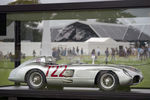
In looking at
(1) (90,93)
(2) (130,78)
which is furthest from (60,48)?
(2) (130,78)

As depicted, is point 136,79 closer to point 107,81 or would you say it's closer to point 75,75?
point 107,81

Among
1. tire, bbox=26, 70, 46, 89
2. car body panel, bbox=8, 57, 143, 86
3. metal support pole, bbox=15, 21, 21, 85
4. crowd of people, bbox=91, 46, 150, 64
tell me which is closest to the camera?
car body panel, bbox=8, 57, 143, 86

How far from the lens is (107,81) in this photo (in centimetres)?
602

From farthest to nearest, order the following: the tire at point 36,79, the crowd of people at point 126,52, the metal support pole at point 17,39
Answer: the metal support pole at point 17,39 < the tire at point 36,79 < the crowd of people at point 126,52

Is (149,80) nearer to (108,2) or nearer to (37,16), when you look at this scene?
(108,2)

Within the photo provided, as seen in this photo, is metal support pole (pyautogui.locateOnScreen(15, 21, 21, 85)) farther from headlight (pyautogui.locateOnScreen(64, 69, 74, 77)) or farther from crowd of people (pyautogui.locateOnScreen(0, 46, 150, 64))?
headlight (pyautogui.locateOnScreen(64, 69, 74, 77))

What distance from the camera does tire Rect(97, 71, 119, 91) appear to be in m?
5.96

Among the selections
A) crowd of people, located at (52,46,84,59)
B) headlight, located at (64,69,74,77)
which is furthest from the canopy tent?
headlight, located at (64,69,74,77)

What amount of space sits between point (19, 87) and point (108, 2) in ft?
8.48

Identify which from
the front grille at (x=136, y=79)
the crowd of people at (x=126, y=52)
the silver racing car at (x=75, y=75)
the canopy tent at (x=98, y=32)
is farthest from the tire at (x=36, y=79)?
the front grille at (x=136, y=79)

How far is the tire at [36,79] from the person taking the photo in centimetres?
634

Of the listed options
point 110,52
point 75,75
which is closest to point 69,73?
point 75,75

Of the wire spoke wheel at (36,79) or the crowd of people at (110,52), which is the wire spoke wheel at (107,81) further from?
the wire spoke wheel at (36,79)

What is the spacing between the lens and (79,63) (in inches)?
247
